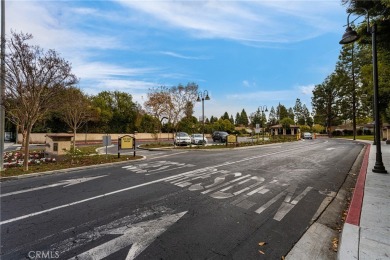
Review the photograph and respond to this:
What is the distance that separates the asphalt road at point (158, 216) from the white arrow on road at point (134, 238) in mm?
14

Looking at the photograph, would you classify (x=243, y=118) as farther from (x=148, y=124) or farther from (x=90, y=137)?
(x=90, y=137)

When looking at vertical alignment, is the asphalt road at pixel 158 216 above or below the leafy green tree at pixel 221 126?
below

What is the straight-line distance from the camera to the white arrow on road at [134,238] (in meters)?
3.10

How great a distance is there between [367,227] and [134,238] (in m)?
4.16

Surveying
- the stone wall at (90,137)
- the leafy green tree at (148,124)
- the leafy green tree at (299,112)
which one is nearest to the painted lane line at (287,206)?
the stone wall at (90,137)

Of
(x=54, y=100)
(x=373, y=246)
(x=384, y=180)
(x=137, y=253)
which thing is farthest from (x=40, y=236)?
(x=384, y=180)

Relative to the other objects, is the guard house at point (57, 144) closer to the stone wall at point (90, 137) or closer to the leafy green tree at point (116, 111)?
the stone wall at point (90, 137)

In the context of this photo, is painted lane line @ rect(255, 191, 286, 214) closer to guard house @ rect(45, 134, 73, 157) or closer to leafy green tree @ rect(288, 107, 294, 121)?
guard house @ rect(45, 134, 73, 157)

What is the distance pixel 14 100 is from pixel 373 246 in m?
14.3

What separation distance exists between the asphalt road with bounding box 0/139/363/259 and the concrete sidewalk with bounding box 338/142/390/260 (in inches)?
27.2

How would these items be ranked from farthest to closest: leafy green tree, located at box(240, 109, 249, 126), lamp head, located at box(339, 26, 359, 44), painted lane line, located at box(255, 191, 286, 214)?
leafy green tree, located at box(240, 109, 249, 126)
lamp head, located at box(339, 26, 359, 44)
painted lane line, located at box(255, 191, 286, 214)

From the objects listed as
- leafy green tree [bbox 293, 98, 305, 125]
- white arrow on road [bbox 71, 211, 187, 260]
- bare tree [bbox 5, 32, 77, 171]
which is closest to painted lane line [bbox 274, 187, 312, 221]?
white arrow on road [bbox 71, 211, 187, 260]

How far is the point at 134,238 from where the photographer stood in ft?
11.6

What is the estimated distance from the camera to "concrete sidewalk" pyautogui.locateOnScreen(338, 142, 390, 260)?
3.06 m
